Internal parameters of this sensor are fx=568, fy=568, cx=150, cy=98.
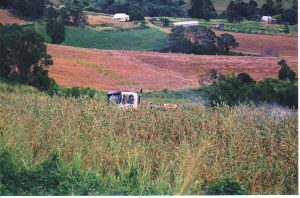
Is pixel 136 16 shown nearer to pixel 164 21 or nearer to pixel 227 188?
pixel 164 21

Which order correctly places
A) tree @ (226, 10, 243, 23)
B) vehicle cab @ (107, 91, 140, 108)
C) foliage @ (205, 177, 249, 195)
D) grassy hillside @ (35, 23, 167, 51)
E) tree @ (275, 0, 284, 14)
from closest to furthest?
foliage @ (205, 177, 249, 195), tree @ (275, 0, 284, 14), vehicle cab @ (107, 91, 140, 108), tree @ (226, 10, 243, 23), grassy hillside @ (35, 23, 167, 51)

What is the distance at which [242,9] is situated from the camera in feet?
28.6

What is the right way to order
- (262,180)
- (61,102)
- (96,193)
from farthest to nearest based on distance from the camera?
(61,102)
(262,180)
(96,193)

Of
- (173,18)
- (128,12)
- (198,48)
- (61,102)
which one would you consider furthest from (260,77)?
(61,102)

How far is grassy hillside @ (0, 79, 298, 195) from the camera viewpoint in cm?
643

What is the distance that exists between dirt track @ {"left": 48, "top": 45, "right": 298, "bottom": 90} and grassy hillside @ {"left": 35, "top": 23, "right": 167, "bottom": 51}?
0.51ft

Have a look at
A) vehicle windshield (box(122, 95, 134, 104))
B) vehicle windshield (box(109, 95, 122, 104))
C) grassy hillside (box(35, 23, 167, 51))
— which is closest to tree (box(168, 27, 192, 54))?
grassy hillside (box(35, 23, 167, 51))

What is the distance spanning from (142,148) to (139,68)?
7.13 feet

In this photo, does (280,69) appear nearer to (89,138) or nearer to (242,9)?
(242,9)

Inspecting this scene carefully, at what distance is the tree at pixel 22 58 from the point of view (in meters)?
8.45

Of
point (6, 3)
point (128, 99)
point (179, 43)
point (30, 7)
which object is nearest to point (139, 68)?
point (128, 99)

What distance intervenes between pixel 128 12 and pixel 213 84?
1788 mm

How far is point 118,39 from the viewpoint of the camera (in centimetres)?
898

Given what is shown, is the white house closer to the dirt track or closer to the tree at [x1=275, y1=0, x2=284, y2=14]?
the tree at [x1=275, y1=0, x2=284, y2=14]
